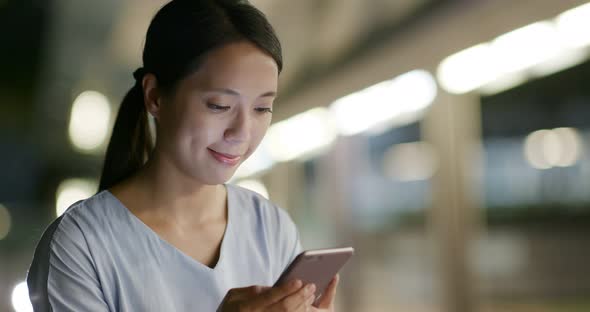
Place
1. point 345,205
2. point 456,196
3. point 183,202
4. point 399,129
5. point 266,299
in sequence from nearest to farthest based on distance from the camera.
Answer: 1. point 266,299
2. point 183,202
3. point 456,196
4. point 399,129
5. point 345,205

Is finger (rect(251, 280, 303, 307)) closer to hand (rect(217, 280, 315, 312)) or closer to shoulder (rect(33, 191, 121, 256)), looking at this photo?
hand (rect(217, 280, 315, 312))

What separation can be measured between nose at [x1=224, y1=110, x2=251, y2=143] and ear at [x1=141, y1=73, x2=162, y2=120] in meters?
0.18

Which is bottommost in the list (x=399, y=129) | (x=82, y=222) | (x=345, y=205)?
(x=82, y=222)

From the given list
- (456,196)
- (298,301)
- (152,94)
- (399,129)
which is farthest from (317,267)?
A: (399,129)

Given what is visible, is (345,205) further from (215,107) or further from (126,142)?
(215,107)

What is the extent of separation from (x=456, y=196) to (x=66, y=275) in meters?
4.20

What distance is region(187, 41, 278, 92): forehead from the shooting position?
1.28 m

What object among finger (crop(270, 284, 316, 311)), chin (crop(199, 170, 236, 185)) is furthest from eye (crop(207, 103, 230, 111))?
finger (crop(270, 284, 316, 311))

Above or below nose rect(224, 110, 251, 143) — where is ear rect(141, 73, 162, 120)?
above

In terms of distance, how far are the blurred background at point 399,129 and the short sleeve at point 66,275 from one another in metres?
→ 2.23

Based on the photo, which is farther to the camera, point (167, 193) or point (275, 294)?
point (167, 193)

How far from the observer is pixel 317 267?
1350 millimetres

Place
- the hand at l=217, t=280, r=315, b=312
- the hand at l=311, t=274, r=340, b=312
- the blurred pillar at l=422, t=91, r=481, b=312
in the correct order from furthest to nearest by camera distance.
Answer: the blurred pillar at l=422, t=91, r=481, b=312 < the hand at l=311, t=274, r=340, b=312 < the hand at l=217, t=280, r=315, b=312

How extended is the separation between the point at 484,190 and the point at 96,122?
4.09m
